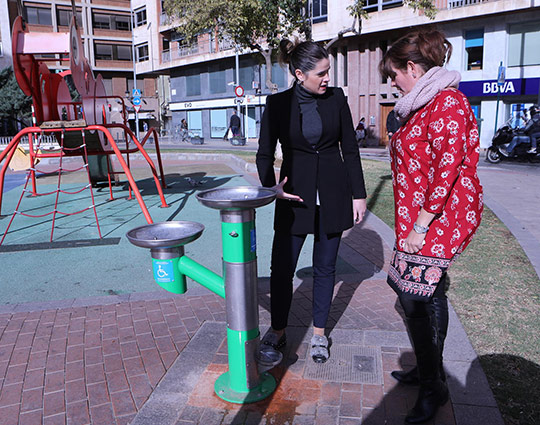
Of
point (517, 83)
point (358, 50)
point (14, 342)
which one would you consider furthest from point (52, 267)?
point (358, 50)

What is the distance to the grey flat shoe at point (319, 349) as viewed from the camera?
2.93 meters

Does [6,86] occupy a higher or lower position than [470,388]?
higher

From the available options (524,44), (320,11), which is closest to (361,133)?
(524,44)

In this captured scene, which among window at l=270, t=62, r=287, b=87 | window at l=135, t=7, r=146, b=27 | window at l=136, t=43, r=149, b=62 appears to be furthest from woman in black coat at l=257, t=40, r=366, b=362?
window at l=135, t=7, r=146, b=27

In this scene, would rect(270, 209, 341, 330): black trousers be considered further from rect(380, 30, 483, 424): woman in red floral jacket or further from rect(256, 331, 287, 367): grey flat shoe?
rect(380, 30, 483, 424): woman in red floral jacket

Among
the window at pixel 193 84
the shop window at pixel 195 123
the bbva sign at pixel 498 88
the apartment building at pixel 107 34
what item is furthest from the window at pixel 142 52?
the bbva sign at pixel 498 88

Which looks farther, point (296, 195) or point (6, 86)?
point (6, 86)

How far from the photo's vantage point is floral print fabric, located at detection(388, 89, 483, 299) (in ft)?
6.82

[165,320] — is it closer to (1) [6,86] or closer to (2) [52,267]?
(2) [52,267]

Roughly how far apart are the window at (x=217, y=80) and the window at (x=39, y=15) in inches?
792

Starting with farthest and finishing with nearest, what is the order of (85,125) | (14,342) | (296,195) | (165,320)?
(85,125) < (165,320) < (14,342) < (296,195)

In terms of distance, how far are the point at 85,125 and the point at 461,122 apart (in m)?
6.15

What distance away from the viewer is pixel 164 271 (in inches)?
96.3

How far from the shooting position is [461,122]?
81.5 inches
